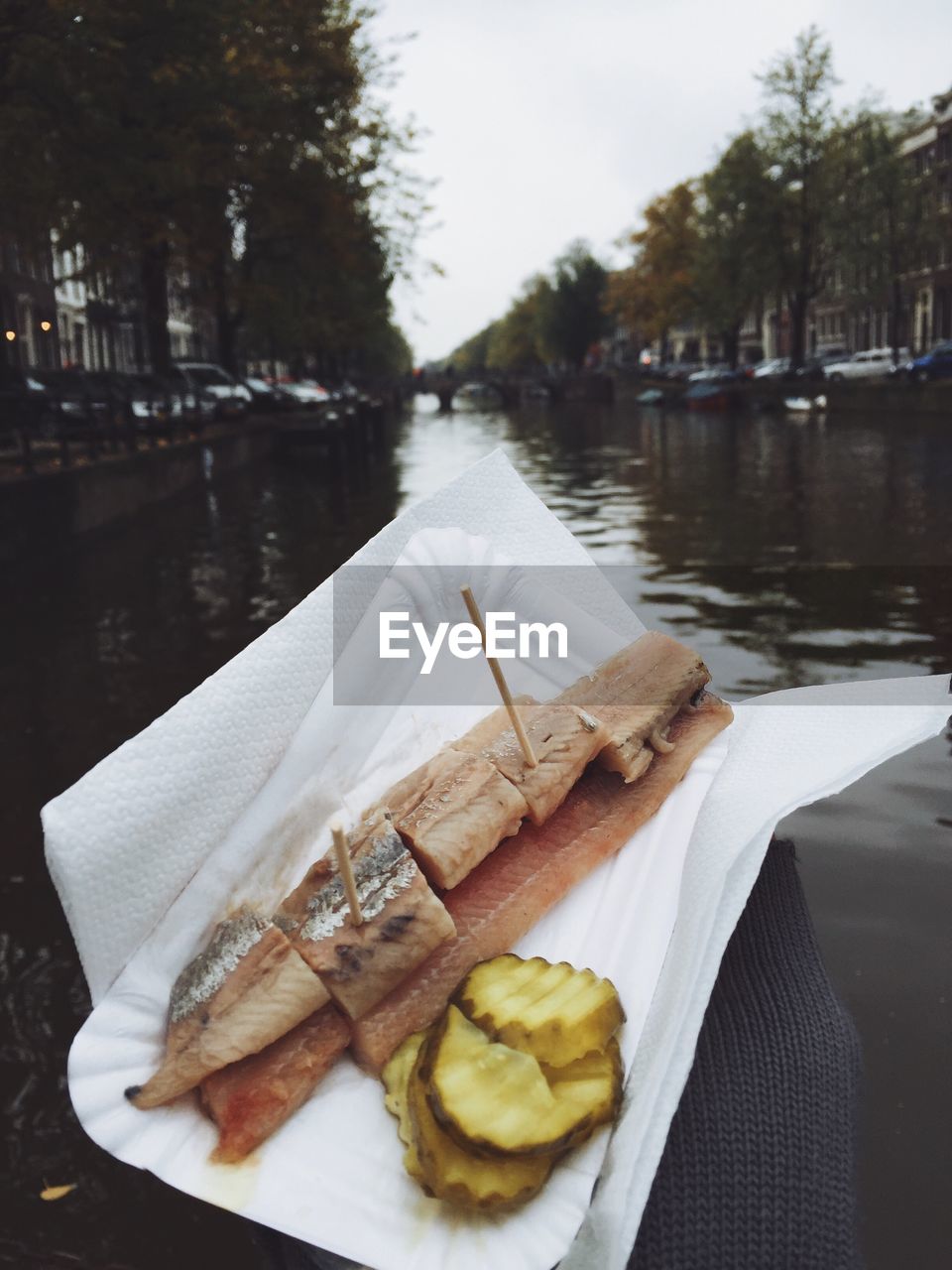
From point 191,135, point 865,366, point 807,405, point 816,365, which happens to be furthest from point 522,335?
point 191,135

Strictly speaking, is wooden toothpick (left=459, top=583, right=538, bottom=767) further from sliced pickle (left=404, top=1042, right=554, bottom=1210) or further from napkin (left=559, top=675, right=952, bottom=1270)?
sliced pickle (left=404, top=1042, right=554, bottom=1210)

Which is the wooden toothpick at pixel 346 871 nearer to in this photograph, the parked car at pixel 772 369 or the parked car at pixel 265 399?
the parked car at pixel 265 399

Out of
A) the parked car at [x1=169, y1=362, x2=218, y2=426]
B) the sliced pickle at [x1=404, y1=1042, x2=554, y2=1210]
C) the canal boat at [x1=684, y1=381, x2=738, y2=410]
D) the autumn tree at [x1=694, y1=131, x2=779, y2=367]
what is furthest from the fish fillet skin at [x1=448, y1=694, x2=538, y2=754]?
the autumn tree at [x1=694, y1=131, x2=779, y2=367]

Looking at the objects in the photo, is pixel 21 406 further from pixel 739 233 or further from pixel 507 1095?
pixel 739 233

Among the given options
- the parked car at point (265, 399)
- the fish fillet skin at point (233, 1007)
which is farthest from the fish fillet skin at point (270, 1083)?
the parked car at point (265, 399)

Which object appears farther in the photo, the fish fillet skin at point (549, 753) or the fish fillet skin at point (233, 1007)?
the fish fillet skin at point (549, 753)

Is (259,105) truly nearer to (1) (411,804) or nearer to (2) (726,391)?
(1) (411,804)

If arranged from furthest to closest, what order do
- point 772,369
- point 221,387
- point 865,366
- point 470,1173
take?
point 772,369 → point 865,366 → point 221,387 → point 470,1173
